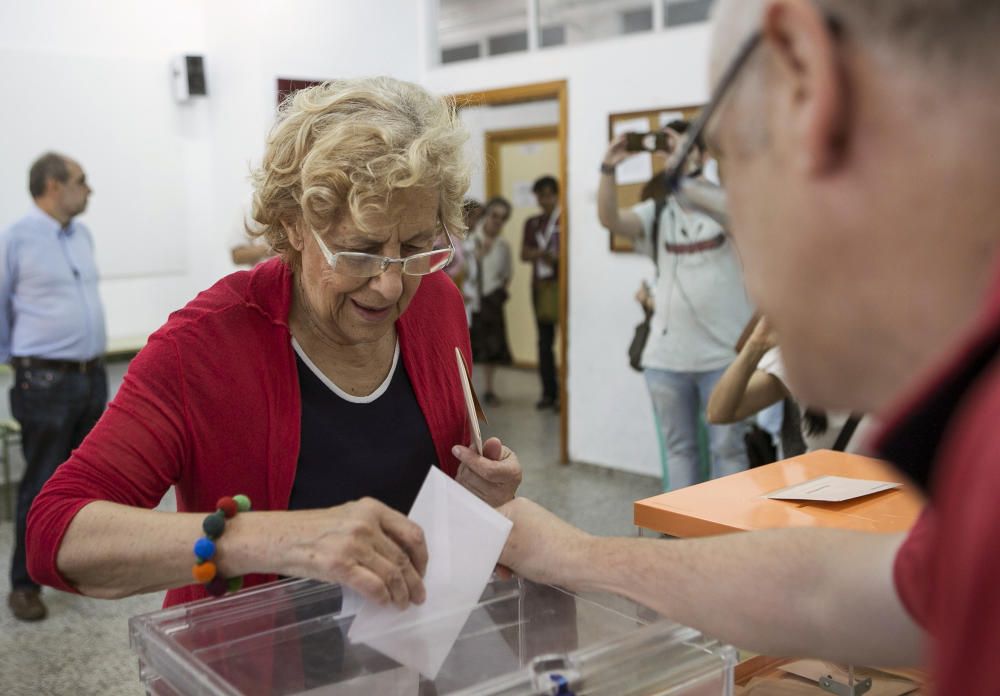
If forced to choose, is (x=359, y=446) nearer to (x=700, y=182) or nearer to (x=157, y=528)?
(x=157, y=528)

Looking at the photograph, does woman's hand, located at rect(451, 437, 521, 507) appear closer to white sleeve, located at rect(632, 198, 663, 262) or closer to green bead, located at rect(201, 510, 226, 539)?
green bead, located at rect(201, 510, 226, 539)

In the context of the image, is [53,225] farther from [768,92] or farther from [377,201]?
[768,92]

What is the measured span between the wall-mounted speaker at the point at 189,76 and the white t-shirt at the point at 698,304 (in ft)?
11.9

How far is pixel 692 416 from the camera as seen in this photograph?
14.2 feet

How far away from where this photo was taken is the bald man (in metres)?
0.40

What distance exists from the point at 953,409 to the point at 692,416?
156 inches

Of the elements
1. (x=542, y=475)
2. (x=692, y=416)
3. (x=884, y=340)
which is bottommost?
(x=542, y=475)

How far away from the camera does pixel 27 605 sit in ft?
13.0

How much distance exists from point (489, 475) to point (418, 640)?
0.41 meters

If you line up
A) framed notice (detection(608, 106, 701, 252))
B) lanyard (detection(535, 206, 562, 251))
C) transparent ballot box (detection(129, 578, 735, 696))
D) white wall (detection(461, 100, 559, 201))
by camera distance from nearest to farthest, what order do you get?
1. transparent ballot box (detection(129, 578, 735, 696))
2. framed notice (detection(608, 106, 701, 252))
3. lanyard (detection(535, 206, 562, 251))
4. white wall (detection(461, 100, 559, 201))

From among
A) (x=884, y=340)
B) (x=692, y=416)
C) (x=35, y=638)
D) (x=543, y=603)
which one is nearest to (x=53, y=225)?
(x=35, y=638)

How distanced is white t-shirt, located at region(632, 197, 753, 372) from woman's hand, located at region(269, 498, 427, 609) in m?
3.28

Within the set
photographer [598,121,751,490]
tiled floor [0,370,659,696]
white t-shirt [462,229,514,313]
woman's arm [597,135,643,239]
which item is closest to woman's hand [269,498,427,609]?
tiled floor [0,370,659,696]

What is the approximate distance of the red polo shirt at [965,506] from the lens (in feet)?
1.23
